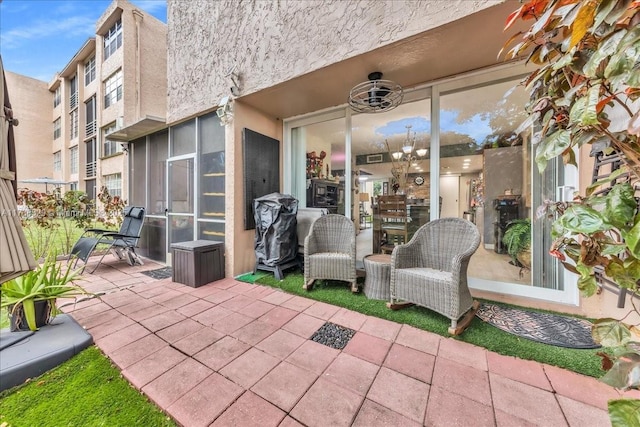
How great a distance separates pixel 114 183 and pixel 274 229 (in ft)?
38.1

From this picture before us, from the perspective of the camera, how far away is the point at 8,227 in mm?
1425

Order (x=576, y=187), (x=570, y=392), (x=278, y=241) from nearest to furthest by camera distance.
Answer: (x=570, y=392)
(x=576, y=187)
(x=278, y=241)

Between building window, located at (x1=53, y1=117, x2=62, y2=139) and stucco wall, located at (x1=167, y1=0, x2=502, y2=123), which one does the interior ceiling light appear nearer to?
stucco wall, located at (x1=167, y1=0, x2=502, y2=123)

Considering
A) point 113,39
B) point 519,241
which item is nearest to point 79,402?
point 519,241

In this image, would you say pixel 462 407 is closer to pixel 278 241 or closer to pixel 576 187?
pixel 576 187

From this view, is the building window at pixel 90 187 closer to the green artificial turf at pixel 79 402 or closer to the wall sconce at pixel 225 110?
the wall sconce at pixel 225 110

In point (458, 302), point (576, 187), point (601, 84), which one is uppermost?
point (601, 84)

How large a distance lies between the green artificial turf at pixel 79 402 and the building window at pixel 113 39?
45.5 feet

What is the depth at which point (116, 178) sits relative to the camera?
35.8 feet

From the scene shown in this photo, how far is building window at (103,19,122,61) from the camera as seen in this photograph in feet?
33.9

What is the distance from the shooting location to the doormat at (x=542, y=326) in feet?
6.73

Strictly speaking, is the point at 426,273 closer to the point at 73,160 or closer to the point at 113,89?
the point at 113,89

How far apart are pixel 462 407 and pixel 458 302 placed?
3.05 feet

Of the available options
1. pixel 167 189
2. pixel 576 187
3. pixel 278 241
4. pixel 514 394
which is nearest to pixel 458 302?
pixel 514 394
